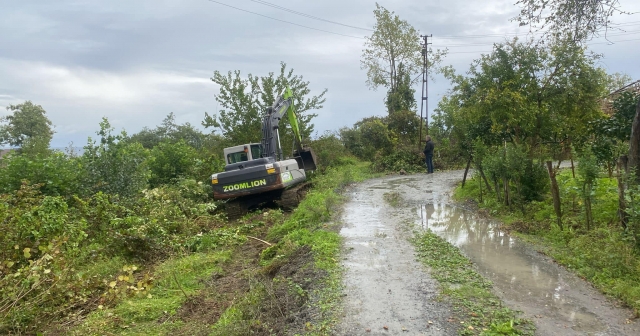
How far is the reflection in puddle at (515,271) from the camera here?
523 centimetres

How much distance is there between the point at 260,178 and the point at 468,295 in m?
9.09

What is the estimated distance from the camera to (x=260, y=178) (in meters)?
14.0

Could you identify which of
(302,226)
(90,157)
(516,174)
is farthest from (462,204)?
(90,157)

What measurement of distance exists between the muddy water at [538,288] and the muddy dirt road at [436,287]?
10 mm

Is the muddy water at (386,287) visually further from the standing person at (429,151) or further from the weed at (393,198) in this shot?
the standing person at (429,151)

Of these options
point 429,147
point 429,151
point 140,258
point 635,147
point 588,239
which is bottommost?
point 140,258

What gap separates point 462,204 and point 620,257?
676 cm

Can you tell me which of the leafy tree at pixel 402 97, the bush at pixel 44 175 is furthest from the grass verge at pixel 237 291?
the leafy tree at pixel 402 97

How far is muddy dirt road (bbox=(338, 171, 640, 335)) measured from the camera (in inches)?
195

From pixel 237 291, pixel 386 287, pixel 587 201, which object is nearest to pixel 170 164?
pixel 237 291

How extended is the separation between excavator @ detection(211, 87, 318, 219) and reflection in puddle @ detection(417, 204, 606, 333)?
199 inches

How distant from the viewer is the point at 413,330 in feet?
15.8

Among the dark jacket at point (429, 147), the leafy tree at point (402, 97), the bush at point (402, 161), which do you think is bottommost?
the bush at point (402, 161)

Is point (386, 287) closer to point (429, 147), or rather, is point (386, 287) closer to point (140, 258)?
point (140, 258)
